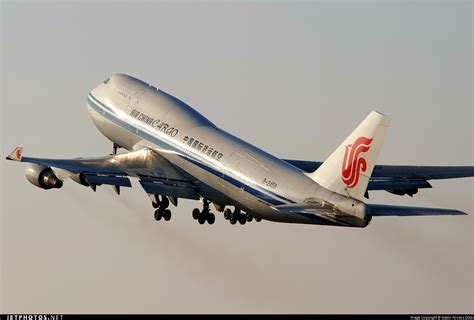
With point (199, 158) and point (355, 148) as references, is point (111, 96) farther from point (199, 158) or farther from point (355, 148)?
point (355, 148)

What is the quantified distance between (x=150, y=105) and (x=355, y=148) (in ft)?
71.9

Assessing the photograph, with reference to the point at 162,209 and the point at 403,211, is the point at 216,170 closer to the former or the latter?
the point at 162,209

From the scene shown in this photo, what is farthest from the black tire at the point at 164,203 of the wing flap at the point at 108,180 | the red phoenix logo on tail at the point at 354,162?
the red phoenix logo on tail at the point at 354,162

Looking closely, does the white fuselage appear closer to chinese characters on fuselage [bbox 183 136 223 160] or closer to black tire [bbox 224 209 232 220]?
chinese characters on fuselage [bbox 183 136 223 160]

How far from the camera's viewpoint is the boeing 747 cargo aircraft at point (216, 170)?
78000 mm

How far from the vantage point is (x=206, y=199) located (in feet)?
298

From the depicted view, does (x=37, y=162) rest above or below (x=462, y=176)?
below

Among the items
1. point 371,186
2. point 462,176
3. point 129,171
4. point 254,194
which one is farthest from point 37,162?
point 462,176

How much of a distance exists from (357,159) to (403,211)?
3625 millimetres

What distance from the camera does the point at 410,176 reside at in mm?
90375

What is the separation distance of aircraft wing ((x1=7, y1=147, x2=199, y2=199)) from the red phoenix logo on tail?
13904mm

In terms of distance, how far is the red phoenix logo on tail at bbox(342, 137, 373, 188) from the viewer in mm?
77125

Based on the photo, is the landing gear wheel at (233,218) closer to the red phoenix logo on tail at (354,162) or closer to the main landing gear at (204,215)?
the main landing gear at (204,215)

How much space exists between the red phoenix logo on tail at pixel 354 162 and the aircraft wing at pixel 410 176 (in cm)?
1023
